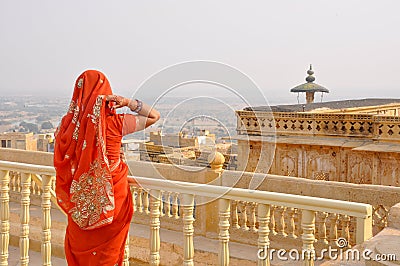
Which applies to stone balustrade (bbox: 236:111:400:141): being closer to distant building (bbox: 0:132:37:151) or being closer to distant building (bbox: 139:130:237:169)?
distant building (bbox: 139:130:237:169)

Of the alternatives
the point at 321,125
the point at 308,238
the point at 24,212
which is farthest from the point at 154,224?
the point at 321,125

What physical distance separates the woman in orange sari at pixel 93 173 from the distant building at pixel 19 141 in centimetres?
1349

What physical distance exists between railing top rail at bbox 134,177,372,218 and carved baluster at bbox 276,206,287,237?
362cm

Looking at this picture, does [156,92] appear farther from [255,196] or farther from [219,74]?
[255,196]

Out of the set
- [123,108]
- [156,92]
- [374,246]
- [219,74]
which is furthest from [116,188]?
[374,246]

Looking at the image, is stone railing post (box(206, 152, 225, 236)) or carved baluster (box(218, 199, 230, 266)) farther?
stone railing post (box(206, 152, 225, 236))

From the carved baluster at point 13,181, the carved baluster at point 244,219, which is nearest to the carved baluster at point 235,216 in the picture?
the carved baluster at point 244,219

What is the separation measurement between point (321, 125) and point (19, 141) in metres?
9.90

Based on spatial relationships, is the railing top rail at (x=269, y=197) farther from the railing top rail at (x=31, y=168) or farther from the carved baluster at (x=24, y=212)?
the carved baluster at (x=24, y=212)

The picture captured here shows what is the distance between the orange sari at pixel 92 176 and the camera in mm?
3006

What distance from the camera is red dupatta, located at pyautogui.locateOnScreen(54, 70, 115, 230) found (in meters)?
2.99

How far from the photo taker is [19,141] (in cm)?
1619

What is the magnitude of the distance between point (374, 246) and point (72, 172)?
1829 mm

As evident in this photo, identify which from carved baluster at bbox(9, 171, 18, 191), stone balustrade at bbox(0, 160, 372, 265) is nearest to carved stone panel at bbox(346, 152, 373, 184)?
carved baluster at bbox(9, 171, 18, 191)
